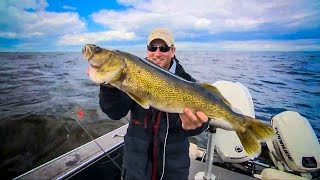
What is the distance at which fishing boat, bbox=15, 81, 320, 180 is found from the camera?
134 inches

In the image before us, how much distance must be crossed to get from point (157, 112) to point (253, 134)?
0.98 meters

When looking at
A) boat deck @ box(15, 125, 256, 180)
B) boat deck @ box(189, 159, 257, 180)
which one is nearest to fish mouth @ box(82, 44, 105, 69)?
boat deck @ box(15, 125, 256, 180)

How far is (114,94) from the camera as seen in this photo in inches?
96.0

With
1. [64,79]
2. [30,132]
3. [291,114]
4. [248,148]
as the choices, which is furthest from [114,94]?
[64,79]

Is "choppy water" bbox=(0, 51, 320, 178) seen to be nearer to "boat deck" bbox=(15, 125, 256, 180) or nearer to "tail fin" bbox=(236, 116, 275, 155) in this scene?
"boat deck" bbox=(15, 125, 256, 180)

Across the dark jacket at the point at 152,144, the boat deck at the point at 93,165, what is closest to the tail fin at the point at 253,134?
the dark jacket at the point at 152,144

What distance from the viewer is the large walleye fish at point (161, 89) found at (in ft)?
7.09

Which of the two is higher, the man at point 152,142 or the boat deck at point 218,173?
the man at point 152,142

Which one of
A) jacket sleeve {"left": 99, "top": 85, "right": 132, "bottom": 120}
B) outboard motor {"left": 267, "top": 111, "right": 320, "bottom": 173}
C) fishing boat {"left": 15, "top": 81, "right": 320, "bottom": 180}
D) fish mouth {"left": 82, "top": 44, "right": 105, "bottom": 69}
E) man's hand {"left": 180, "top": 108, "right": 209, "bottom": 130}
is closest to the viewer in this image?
fish mouth {"left": 82, "top": 44, "right": 105, "bottom": 69}

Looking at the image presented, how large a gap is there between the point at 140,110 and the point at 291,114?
2.99m

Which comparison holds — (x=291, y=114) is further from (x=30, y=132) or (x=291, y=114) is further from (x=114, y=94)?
(x=30, y=132)

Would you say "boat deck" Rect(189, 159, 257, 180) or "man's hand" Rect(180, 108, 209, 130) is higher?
"man's hand" Rect(180, 108, 209, 130)

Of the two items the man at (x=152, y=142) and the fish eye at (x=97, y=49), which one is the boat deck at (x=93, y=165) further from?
the fish eye at (x=97, y=49)

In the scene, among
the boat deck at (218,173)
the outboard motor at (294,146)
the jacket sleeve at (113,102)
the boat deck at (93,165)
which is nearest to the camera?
the jacket sleeve at (113,102)
